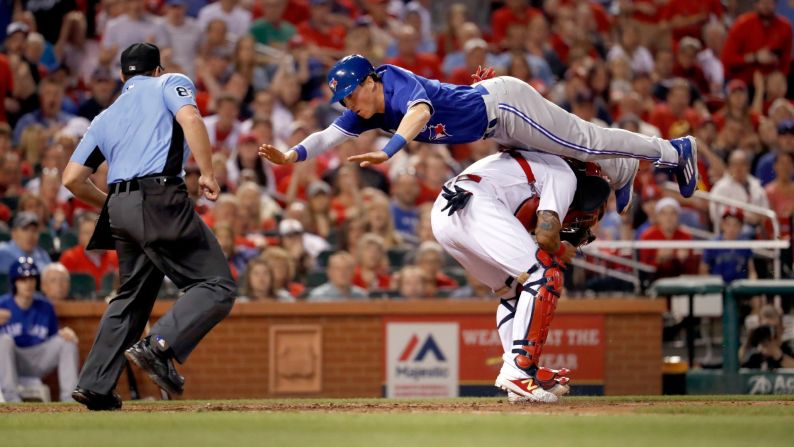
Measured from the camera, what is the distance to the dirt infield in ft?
25.4

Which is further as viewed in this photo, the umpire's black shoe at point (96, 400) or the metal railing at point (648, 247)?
the metal railing at point (648, 247)

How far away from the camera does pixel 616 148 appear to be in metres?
8.64

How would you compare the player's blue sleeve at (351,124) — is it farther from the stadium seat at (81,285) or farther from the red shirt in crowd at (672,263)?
the red shirt in crowd at (672,263)

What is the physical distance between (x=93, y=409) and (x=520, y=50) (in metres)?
11.0

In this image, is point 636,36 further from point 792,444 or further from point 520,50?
point 792,444

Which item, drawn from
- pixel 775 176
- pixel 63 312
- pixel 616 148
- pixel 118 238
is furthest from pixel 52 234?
pixel 775 176

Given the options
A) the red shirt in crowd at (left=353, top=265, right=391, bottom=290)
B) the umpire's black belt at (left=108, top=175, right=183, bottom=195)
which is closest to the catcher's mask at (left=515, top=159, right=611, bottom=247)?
the umpire's black belt at (left=108, top=175, right=183, bottom=195)

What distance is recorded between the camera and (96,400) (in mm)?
7945

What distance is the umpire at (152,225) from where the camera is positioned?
779 cm

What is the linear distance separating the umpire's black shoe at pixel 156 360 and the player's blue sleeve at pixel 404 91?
A: 76.2 inches

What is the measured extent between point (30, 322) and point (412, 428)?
590 centimetres

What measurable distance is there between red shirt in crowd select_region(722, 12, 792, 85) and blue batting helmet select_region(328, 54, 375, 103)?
1245 centimetres

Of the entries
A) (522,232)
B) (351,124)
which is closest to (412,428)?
(522,232)

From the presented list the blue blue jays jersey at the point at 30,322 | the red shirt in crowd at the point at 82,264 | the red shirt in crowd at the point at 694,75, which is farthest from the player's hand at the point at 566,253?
the red shirt in crowd at the point at 694,75
